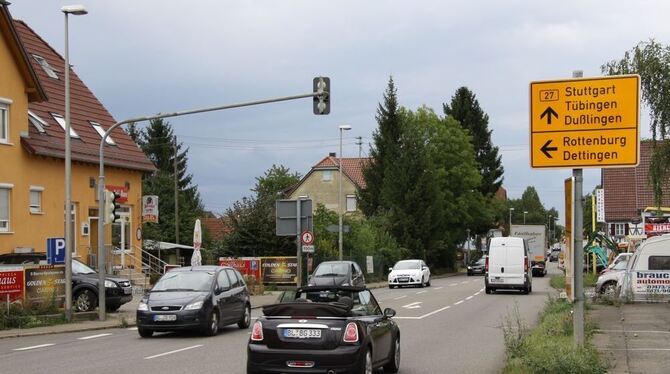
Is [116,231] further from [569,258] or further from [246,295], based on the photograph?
[569,258]

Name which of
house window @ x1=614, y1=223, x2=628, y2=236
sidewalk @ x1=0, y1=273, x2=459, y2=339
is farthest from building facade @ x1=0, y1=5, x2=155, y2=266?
house window @ x1=614, y1=223, x2=628, y2=236

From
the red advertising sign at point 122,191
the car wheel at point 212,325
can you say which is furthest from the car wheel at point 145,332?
the red advertising sign at point 122,191

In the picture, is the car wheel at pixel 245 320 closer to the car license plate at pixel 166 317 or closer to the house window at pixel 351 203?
the car license plate at pixel 166 317

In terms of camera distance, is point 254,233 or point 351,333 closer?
→ point 351,333

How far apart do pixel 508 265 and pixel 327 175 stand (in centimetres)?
5536

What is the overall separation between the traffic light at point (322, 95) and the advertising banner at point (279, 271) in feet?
73.2

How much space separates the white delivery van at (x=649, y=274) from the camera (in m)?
25.8

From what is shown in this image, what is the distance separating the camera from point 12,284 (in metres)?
22.1

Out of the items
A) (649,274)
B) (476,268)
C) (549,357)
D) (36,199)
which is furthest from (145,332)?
(476,268)

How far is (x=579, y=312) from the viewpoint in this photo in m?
10.7

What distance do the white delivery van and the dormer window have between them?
2692 cm

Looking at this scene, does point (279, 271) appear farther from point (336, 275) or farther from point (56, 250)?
point (56, 250)

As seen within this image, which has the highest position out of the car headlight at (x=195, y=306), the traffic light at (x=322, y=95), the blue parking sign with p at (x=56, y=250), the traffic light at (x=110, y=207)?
the traffic light at (x=322, y=95)

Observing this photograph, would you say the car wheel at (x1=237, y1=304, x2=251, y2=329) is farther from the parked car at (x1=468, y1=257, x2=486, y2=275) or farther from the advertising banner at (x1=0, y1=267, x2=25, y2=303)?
the parked car at (x1=468, y1=257, x2=486, y2=275)
